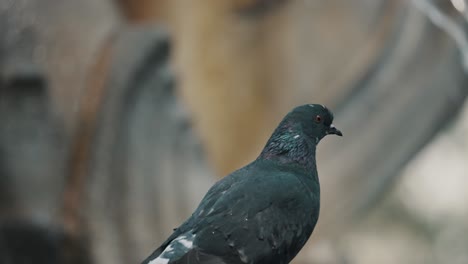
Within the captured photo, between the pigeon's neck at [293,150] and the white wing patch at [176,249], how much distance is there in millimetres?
535

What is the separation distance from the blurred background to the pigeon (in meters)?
1.83

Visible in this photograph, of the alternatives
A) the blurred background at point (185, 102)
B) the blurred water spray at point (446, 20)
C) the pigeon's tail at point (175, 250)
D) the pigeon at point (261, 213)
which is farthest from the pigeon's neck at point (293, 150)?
the blurred water spray at point (446, 20)

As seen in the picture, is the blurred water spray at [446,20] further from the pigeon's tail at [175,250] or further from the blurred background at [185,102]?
the pigeon's tail at [175,250]

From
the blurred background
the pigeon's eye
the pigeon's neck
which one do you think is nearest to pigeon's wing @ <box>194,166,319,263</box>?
the pigeon's neck

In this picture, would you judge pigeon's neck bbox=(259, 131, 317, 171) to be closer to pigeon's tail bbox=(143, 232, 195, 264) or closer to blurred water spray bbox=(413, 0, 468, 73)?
pigeon's tail bbox=(143, 232, 195, 264)

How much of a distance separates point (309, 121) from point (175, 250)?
2.59 ft

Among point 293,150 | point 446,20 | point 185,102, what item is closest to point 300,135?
point 293,150

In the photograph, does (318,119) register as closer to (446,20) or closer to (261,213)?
(261,213)

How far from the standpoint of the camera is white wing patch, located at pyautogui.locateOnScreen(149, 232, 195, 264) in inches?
150

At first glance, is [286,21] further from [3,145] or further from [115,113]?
[3,145]

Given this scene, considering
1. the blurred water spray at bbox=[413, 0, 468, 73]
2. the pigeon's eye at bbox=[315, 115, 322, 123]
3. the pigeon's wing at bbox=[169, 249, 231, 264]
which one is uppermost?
the blurred water spray at bbox=[413, 0, 468, 73]

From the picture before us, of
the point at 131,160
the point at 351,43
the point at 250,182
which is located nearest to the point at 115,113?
→ the point at 131,160

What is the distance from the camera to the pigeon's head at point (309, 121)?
4.31m

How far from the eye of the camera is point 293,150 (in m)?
4.28
